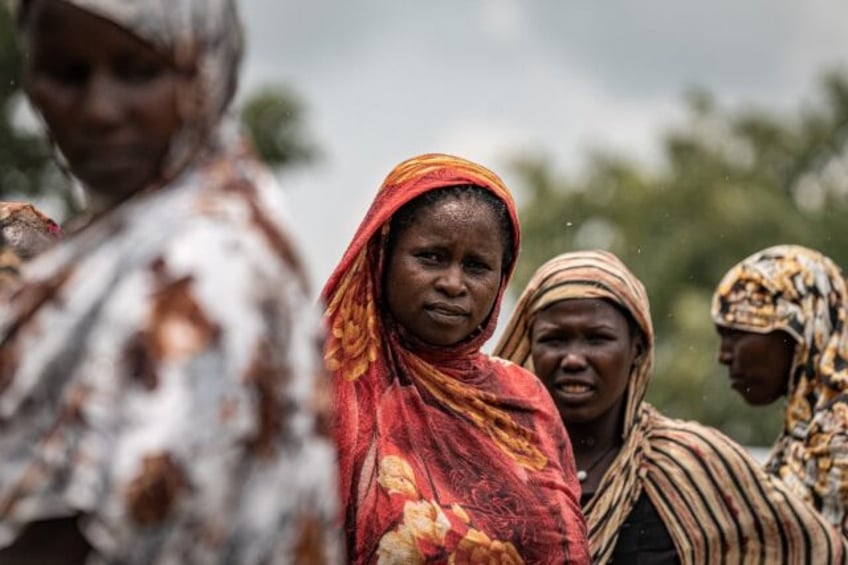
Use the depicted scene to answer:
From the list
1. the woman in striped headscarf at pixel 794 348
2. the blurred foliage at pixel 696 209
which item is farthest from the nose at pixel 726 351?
the blurred foliage at pixel 696 209

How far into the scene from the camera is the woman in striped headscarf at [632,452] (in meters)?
6.08

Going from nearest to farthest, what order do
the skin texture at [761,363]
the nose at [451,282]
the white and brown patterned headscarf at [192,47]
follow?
the white and brown patterned headscarf at [192,47]
the nose at [451,282]
the skin texture at [761,363]

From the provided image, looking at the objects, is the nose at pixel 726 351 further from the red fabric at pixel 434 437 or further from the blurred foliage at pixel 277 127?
the blurred foliage at pixel 277 127

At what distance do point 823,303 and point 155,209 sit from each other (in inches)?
228

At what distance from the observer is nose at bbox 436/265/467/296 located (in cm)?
473

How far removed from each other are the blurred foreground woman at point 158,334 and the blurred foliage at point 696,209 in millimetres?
22729

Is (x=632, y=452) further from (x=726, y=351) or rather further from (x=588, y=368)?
(x=726, y=351)

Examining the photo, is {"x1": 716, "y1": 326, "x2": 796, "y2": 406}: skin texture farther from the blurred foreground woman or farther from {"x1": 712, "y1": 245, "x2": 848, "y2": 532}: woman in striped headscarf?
the blurred foreground woman

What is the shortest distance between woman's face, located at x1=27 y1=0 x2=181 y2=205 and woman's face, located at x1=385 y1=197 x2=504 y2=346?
2292 millimetres

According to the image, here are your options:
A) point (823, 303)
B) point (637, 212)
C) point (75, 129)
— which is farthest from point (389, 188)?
point (637, 212)

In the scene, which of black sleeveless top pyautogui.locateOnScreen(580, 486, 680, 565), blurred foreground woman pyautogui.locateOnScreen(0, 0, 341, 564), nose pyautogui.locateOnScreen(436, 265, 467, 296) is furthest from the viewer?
black sleeveless top pyautogui.locateOnScreen(580, 486, 680, 565)

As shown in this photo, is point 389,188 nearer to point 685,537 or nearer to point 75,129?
point 685,537

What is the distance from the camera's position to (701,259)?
31.0 meters

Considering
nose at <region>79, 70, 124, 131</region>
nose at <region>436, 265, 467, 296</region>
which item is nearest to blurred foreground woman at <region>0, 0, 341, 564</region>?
nose at <region>79, 70, 124, 131</region>
